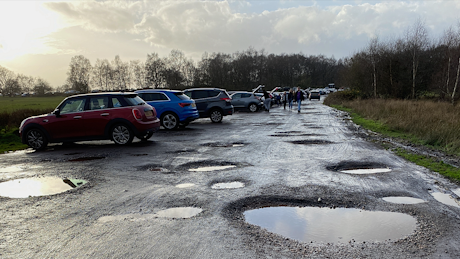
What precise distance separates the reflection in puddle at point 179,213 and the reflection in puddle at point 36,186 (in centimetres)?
247

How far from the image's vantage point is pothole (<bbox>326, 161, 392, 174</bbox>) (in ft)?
22.0

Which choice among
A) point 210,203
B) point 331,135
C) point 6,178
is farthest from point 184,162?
point 331,135

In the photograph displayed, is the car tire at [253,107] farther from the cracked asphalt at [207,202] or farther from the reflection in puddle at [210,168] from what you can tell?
the reflection in puddle at [210,168]

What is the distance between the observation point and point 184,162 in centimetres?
795

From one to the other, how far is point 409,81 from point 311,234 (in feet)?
126

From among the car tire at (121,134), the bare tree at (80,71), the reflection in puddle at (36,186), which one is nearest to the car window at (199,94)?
the car tire at (121,134)

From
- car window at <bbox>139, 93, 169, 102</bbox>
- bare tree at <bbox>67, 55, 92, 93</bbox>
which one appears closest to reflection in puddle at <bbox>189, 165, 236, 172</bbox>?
car window at <bbox>139, 93, 169, 102</bbox>

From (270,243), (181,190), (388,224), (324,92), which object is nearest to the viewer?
(270,243)

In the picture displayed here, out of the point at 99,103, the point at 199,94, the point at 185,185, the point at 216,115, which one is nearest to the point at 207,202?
the point at 185,185

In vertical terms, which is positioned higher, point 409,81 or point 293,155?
point 409,81

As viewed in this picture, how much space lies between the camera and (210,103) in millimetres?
19188

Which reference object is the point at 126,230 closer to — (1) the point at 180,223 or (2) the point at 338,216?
(1) the point at 180,223

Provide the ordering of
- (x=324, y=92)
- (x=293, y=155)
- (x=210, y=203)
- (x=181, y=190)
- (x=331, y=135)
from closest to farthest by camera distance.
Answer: (x=210, y=203), (x=181, y=190), (x=293, y=155), (x=331, y=135), (x=324, y=92)

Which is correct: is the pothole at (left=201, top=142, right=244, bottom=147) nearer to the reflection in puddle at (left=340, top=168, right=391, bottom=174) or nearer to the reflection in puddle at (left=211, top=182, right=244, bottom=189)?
the reflection in puddle at (left=340, top=168, right=391, bottom=174)
